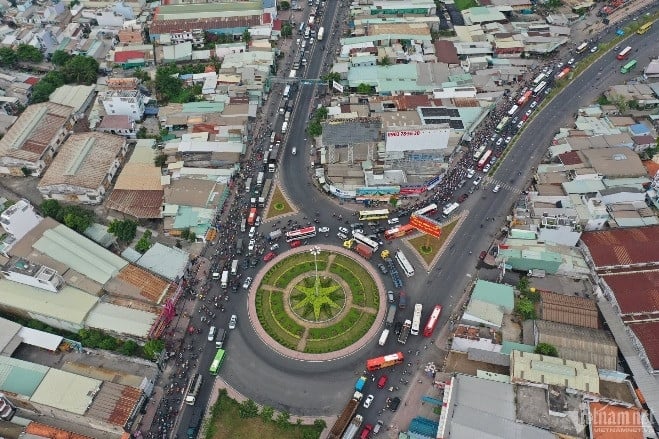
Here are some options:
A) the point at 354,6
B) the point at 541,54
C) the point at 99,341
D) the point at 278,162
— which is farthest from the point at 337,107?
the point at 99,341

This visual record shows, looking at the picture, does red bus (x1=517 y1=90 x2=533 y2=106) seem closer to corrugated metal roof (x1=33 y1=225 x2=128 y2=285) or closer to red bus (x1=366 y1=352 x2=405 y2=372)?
red bus (x1=366 y1=352 x2=405 y2=372)

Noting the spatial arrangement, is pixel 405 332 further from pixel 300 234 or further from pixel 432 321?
pixel 300 234

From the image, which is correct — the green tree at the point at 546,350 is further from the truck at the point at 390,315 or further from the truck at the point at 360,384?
the truck at the point at 360,384

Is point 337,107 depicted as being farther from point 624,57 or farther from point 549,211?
point 624,57

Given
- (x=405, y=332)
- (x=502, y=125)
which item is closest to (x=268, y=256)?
(x=405, y=332)

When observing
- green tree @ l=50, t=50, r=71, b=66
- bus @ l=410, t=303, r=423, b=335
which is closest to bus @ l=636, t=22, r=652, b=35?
bus @ l=410, t=303, r=423, b=335

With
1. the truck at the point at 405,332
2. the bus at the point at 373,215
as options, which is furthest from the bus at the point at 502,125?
the truck at the point at 405,332
